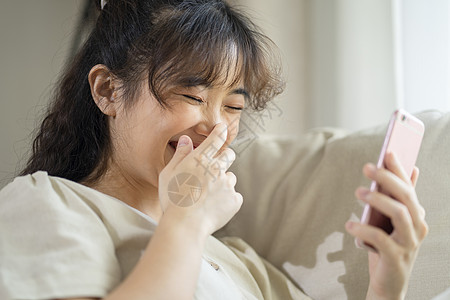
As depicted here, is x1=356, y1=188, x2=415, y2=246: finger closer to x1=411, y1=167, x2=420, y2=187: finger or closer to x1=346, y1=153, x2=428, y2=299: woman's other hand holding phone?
x1=346, y1=153, x2=428, y2=299: woman's other hand holding phone

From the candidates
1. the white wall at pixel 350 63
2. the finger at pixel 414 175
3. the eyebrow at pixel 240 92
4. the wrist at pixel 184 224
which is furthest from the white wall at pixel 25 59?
the finger at pixel 414 175

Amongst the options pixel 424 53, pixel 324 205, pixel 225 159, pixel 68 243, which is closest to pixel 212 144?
pixel 225 159

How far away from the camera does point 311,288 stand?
989 mm

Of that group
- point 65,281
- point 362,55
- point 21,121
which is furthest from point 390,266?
point 21,121

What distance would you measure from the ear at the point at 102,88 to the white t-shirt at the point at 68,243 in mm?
192

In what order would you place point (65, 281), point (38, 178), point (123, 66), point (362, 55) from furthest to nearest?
point (362, 55) → point (123, 66) → point (38, 178) → point (65, 281)

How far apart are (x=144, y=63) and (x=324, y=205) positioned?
0.46 metres

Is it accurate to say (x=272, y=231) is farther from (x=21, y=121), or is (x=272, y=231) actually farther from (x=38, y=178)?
(x=21, y=121)

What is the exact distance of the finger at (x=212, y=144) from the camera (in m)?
0.76

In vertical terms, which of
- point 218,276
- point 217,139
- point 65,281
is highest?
point 217,139

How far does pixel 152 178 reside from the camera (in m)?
0.89

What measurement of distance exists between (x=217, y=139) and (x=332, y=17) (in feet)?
3.24

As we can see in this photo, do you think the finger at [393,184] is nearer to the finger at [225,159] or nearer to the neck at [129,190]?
the finger at [225,159]

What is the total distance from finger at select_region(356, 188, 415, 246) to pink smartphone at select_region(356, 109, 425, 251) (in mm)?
16
